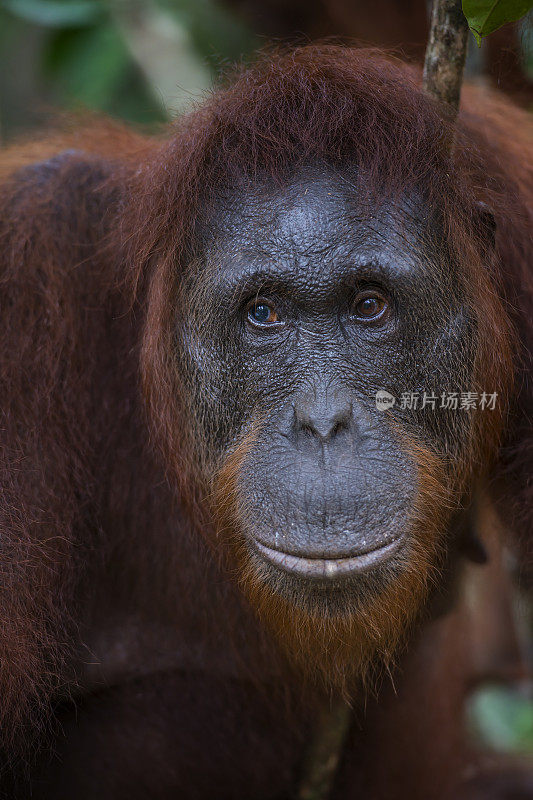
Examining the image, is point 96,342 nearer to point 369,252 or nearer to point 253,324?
point 253,324

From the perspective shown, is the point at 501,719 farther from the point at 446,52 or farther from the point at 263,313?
the point at 446,52

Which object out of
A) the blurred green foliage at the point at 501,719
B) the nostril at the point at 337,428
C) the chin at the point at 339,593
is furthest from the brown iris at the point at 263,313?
the blurred green foliage at the point at 501,719

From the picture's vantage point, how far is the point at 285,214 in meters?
2.32

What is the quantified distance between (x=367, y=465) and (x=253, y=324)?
1.55ft

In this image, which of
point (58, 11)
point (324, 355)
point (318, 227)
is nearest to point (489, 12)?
point (318, 227)

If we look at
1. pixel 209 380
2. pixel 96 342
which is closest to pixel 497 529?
pixel 209 380

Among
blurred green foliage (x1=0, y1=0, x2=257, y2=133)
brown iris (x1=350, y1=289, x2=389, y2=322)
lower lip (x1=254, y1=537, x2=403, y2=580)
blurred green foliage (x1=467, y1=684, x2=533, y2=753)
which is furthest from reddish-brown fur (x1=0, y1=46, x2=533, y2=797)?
blurred green foliage (x1=0, y1=0, x2=257, y2=133)

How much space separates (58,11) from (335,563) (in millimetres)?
3354

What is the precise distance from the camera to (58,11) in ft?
14.4

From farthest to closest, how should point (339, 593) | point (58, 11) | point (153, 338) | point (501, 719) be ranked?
point (58, 11) → point (501, 719) → point (153, 338) → point (339, 593)

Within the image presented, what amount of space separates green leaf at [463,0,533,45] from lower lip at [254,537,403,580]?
118 cm

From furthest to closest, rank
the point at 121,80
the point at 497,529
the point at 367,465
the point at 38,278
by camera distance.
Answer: the point at 121,80, the point at 497,529, the point at 38,278, the point at 367,465

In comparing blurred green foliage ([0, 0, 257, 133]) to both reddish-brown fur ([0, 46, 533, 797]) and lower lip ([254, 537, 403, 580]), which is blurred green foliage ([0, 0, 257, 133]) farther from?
lower lip ([254, 537, 403, 580])

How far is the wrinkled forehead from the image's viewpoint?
227 cm
